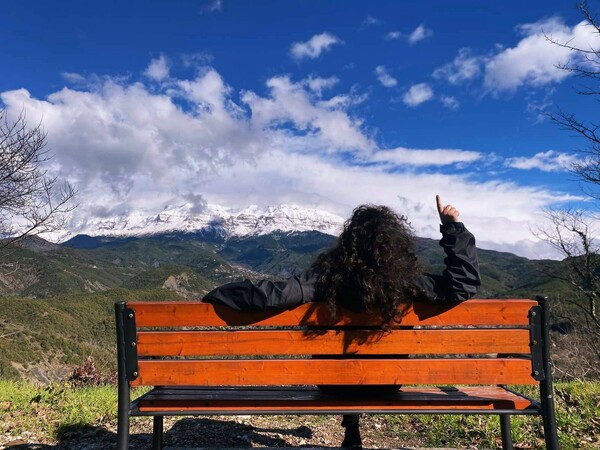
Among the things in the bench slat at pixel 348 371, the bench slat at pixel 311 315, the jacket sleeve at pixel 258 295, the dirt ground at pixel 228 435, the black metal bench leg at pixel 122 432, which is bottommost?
the dirt ground at pixel 228 435

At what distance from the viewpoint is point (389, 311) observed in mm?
3164

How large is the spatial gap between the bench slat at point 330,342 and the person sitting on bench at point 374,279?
0.17 meters

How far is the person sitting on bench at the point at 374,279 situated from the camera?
10.4 ft

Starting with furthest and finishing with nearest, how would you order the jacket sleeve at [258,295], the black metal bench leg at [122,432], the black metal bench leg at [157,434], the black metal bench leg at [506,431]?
the black metal bench leg at [506,431] < the black metal bench leg at [157,434] < the black metal bench leg at [122,432] < the jacket sleeve at [258,295]

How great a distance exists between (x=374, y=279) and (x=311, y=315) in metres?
0.48

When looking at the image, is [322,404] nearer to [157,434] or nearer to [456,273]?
[456,273]

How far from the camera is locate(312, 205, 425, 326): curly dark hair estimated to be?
125 inches

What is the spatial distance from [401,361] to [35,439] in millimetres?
3977

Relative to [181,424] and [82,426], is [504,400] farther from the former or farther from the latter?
[82,426]

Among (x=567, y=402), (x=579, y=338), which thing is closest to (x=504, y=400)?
(x=567, y=402)

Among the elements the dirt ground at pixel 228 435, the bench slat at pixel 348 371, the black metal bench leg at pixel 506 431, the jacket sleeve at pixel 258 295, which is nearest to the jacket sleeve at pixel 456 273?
the bench slat at pixel 348 371

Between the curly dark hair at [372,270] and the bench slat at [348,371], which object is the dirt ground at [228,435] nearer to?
the bench slat at [348,371]

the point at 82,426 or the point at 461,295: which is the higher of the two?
the point at 461,295

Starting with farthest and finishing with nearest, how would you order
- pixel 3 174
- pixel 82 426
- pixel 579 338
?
pixel 579 338
pixel 3 174
pixel 82 426
